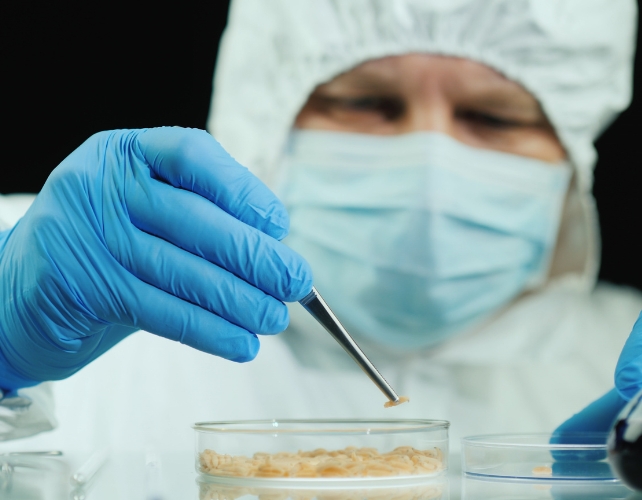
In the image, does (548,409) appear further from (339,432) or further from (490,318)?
(339,432)

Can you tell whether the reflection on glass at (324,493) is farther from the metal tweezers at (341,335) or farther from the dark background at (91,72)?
the dark background at (91,72)

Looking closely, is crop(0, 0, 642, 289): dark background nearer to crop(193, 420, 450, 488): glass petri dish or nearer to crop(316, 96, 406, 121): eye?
crop(316, 96, 406, 121): eye

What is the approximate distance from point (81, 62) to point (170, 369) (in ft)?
2.99

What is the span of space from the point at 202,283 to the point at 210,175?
0.44ft

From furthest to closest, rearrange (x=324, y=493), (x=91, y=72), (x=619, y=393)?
(x=91, y=72) → (x=619, y=393) → (x=324, y=493)

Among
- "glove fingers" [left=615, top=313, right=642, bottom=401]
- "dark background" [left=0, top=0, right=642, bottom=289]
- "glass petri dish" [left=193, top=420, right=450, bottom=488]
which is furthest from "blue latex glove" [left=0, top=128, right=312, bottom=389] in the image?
"dark background" [left=0, top=0, right=642, bottom=289]

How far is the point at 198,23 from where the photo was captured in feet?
6.00

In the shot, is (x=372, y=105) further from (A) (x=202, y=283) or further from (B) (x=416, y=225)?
(A) (x=202, y=283)

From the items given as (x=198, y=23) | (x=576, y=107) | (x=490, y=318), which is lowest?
(x=490, y=318)

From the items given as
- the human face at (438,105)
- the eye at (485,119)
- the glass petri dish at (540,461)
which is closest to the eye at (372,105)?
the human face at (438,105)

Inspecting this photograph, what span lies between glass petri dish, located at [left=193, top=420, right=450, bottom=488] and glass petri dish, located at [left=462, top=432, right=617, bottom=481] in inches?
1.8

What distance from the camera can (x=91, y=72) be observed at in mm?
1793

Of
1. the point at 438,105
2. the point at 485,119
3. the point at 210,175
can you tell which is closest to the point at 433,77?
the point at 438,105

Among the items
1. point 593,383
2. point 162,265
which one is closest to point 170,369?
point 162,265
